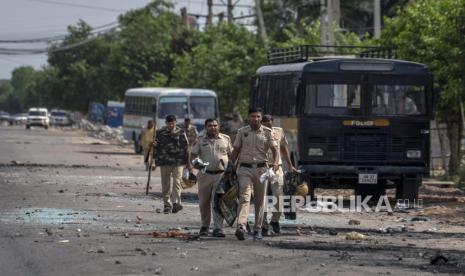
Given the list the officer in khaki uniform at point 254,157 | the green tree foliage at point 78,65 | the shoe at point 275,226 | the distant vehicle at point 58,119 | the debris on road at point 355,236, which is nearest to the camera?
the officer in khaki uniform at point 254,157

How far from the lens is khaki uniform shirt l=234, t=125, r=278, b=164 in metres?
16.8

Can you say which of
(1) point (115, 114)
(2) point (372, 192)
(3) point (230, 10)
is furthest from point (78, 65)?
(2) point (372, 192)

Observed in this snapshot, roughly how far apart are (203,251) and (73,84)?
116362 mm

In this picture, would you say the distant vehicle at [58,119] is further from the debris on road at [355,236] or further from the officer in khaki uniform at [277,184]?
the debris on road at [355,236]

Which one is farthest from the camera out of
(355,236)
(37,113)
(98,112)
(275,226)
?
(37,113)

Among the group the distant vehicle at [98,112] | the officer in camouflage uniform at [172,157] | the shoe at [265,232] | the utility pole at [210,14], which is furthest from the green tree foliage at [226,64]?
the distant vehicle at [98,112]

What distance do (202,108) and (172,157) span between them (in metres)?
27.6

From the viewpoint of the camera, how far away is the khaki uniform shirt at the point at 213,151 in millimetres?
17281

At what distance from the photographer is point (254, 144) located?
16.8 m

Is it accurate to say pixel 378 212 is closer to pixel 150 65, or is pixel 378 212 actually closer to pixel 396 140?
pixel 396 140

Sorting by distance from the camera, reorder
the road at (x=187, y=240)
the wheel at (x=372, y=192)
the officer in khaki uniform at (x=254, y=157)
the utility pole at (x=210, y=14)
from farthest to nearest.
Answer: the utility pole at (x=210, y=14) → the wheel at (x=372, y=192) → the officer in khaki uniform at (x=254, y=157) → the road at (x=187, y=240)

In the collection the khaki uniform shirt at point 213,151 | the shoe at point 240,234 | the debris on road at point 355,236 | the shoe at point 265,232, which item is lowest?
the debris on road at point 355,236

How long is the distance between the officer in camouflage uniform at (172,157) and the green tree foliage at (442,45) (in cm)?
965

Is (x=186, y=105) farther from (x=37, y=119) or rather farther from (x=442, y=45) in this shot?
(x=37, y=119)
